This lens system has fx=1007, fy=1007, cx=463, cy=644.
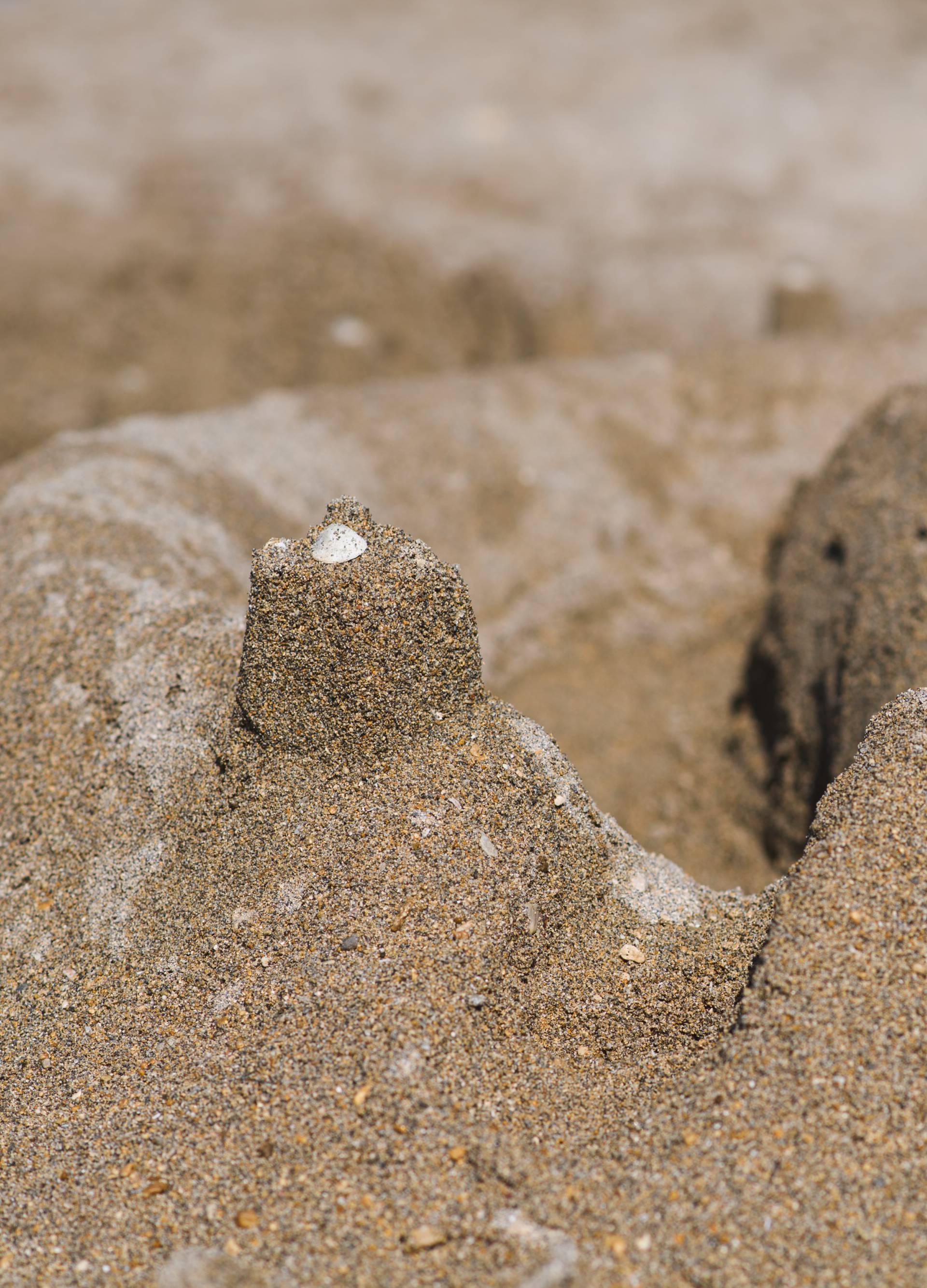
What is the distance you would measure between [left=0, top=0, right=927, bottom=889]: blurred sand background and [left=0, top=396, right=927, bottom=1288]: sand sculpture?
1.18 m

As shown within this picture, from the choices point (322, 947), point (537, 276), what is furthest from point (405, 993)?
point (537, 276)

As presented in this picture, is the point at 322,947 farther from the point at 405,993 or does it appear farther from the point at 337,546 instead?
the point at 337,546

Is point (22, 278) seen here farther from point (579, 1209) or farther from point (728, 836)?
point (579, 1209)

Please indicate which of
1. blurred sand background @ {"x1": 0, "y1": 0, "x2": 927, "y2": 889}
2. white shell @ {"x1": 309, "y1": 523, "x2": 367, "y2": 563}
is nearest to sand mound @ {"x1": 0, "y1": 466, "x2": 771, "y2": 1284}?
white shell @ {"x1": 309, "y1": 523, "x2": 367, "y2": 563}

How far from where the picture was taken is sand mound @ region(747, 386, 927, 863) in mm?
2805

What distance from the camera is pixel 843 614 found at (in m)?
3.10

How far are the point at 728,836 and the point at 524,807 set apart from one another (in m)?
1.33

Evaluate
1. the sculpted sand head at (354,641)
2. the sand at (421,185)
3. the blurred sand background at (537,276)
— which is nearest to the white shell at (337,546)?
the sculpted sand head at (354,641)

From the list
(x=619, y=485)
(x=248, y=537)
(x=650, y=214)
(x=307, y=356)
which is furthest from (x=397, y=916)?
(x=650, y=214)

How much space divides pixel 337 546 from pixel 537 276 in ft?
14.3

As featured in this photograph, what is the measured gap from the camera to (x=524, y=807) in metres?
1.97

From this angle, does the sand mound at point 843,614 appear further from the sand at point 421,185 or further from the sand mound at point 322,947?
the sand at point 421,185

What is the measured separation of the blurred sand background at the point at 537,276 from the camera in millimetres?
3871

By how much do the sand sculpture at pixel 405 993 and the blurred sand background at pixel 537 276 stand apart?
1.18m
